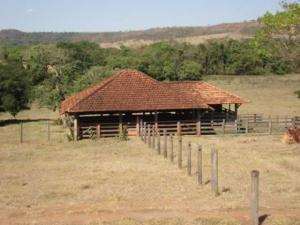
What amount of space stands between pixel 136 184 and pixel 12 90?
32.3m

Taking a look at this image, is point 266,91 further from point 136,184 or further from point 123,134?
point 136,184

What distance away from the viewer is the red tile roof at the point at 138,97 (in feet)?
111

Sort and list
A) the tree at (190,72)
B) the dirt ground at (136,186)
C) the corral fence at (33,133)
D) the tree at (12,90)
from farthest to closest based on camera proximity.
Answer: the tree at (190,72), the tree at (12,90), the corral fence at (33,133), the dirt ground at (136,186)

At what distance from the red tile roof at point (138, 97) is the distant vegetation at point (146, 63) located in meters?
4.40

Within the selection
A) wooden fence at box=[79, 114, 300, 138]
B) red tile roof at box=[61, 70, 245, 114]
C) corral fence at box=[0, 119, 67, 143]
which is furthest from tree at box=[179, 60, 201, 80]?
wooden fence at box=[79, 114, 300, 138]

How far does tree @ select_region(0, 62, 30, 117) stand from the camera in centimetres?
4809

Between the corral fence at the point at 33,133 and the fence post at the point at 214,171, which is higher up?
the fence post at the point at 214,171

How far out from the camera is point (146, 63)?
80.8 m

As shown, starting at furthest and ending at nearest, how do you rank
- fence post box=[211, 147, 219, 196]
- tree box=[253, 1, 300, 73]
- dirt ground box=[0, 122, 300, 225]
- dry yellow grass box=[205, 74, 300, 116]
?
dry yellow grass box=[205, 74, 300, 116], tree box=[253, 1, 300, 73], fence post box=[211, 147, 219, 196], dirt ground box=[0, 122, 300, 225]

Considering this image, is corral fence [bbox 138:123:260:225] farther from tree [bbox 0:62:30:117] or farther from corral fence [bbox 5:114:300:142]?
tree [bbox 0:62:30:117]

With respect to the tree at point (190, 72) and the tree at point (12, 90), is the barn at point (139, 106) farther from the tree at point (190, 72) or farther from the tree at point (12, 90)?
the tree at point (190, 72)

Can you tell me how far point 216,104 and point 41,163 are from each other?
15943 mm

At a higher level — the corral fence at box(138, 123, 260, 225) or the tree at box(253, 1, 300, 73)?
the tree at box(253, 1, 300, 73)

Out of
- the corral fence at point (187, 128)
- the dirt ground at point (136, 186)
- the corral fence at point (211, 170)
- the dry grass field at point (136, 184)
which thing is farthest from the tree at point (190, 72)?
the dirt ground at point (136, 186)
